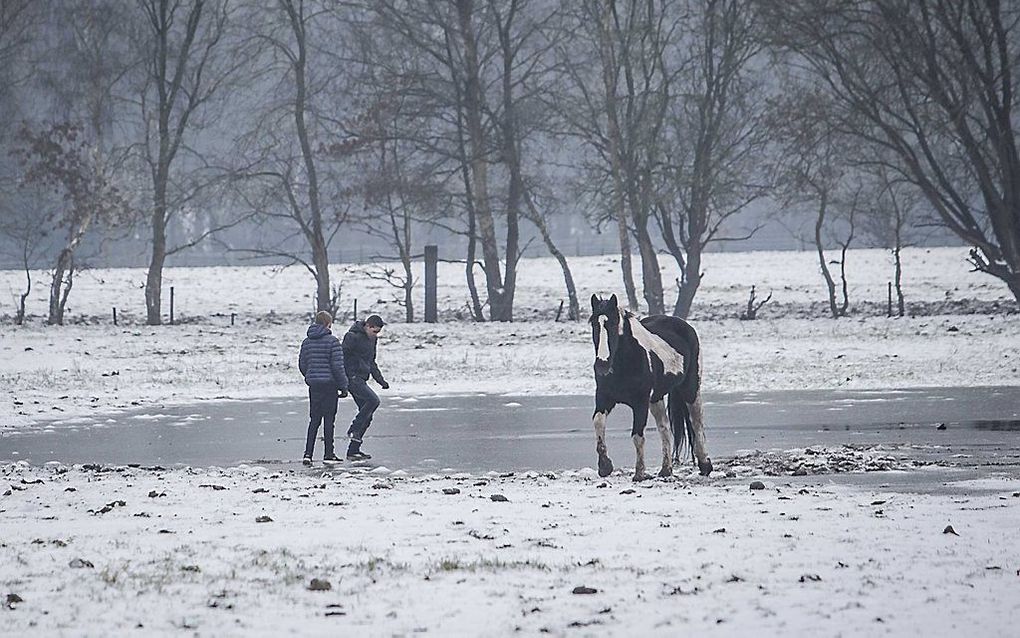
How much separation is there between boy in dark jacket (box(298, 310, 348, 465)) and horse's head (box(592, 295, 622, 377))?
3.63m

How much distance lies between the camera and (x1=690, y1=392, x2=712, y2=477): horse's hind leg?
14604 mm

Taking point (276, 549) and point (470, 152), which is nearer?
point (276, 549)

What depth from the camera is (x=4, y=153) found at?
46562 mm

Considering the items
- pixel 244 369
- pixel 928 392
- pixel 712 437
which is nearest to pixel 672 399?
pixel 712 437

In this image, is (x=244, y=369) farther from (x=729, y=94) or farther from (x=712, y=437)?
(x=729, y=94)

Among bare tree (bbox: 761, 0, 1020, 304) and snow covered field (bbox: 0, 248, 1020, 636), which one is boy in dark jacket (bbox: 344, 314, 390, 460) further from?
bare tree (bbox: 761, 0, 1020, 304)

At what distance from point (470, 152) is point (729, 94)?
732 cm

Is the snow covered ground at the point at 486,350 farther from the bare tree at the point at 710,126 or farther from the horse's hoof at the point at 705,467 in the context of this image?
the horse's hoof at the point at 705,467

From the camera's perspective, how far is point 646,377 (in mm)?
14641

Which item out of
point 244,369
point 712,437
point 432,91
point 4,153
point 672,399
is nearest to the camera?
point 672,399

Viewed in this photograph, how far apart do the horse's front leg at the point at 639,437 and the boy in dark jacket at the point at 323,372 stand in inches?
148

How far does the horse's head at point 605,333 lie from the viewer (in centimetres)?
1425

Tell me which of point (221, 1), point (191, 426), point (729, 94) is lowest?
point (191, 426)

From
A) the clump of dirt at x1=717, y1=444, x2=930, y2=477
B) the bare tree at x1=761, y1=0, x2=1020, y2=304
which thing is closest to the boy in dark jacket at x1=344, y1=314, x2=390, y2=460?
the clump of dirt at x1=717, y1=444, x2=930, y2=477
